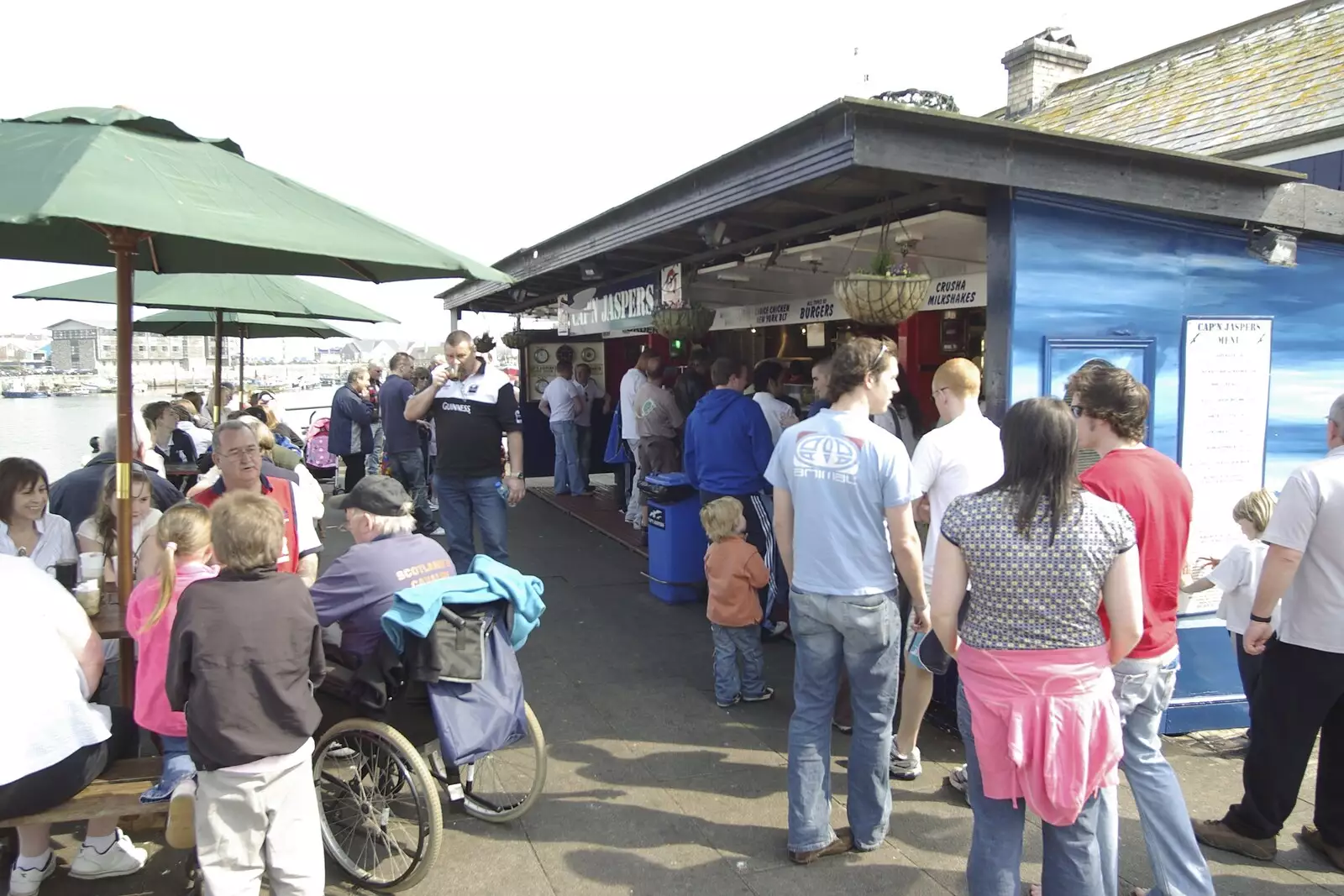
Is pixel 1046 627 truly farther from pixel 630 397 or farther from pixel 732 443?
pixel 630 397

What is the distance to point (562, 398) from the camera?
34.3ft

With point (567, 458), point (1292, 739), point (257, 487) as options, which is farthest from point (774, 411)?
point (567, 458)

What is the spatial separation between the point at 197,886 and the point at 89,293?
17.9ft

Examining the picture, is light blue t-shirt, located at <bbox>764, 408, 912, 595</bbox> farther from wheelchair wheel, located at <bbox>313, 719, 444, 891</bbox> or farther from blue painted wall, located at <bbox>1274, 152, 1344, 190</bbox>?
blue painted wall, located at <bbox>1274, 152, 1344, 190</bbox>

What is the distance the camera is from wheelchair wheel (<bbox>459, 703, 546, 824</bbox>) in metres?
3.37

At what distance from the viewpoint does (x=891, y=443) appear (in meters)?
3.05

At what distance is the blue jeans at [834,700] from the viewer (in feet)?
9.94

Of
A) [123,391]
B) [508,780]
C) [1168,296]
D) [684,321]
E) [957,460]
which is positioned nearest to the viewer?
[123,391]

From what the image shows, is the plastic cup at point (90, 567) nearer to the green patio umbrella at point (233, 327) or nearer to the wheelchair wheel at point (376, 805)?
the wheelchair wheel at point (376, 805)

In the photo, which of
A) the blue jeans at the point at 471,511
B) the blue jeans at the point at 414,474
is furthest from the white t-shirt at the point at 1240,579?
the blue jeans at the point at 414,474

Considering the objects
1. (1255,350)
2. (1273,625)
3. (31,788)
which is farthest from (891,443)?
(31,788)

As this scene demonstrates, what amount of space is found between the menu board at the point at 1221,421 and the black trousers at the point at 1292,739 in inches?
45.3

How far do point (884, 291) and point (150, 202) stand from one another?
295 centimetres

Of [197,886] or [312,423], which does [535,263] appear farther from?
[312,423]
